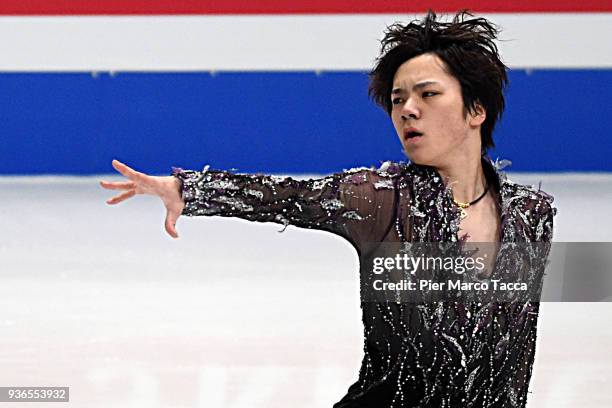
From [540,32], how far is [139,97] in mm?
2360

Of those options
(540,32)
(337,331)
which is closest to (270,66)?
(540,32)

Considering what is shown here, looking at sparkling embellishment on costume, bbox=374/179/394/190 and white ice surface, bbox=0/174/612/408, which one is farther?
white ice surface, bbox=0/174/612/408

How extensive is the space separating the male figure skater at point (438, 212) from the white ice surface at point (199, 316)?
106 centimetres

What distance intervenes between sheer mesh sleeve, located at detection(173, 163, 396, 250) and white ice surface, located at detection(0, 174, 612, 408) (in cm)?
121

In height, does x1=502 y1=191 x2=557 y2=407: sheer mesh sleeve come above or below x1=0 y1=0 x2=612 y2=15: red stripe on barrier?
below

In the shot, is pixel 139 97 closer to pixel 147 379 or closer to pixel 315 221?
pixel 147 379

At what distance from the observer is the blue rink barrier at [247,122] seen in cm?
684

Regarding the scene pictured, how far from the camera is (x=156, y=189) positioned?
5.13 ft

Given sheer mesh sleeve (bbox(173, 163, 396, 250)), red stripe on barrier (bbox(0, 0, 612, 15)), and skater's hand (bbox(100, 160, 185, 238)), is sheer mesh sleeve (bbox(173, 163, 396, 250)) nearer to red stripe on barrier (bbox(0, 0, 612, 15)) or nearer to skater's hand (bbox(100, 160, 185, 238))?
skater's hand (bbox(100, 160, 185, 238))

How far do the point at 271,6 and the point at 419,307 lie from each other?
5.20 meters

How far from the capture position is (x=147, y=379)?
10.1 ft

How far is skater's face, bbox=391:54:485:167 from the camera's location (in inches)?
69.2

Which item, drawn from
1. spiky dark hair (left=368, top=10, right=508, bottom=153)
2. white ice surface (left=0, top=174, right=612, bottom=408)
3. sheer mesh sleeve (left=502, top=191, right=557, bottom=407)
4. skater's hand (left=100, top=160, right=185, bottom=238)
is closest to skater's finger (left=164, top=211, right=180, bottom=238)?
skater's hand (left=100, top=160, right=185, bottom=238)

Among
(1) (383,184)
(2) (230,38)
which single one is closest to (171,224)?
(1) (383,184)
